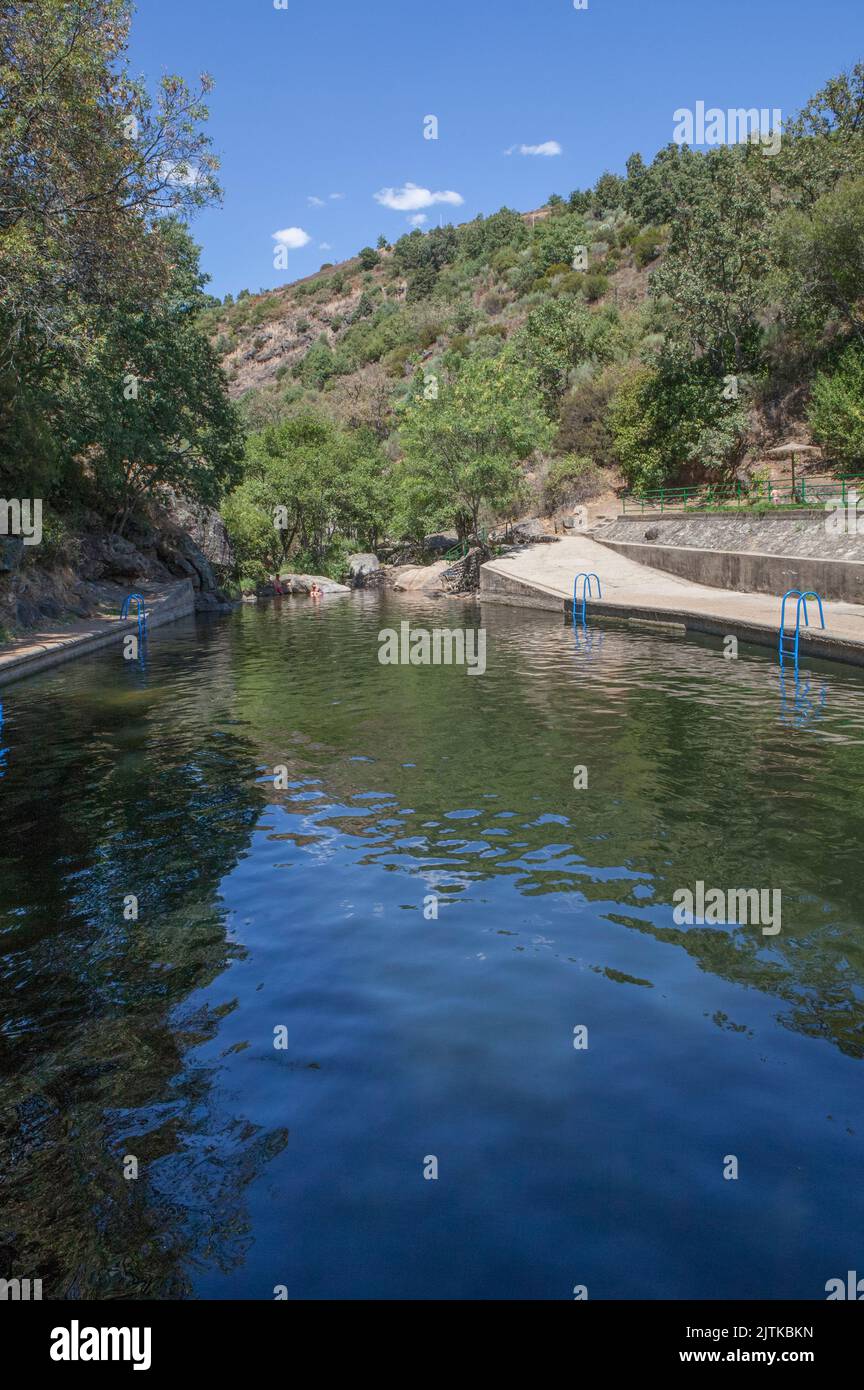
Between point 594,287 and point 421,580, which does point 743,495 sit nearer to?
point 421,580

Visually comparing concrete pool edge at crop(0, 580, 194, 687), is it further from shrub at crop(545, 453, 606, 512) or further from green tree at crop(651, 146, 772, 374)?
green tree at crop(651, 146, 772, 374)

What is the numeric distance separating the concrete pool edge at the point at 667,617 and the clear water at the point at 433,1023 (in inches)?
230

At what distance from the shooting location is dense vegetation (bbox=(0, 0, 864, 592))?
20125mm

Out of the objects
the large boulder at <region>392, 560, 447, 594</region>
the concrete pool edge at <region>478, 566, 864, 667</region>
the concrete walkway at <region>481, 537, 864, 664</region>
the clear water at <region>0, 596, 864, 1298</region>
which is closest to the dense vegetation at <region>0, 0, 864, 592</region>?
the large boulder at <region>392, 560, 447, 594</region>

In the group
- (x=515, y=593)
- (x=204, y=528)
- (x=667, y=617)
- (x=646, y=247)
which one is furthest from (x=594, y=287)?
(x=667, y=617)

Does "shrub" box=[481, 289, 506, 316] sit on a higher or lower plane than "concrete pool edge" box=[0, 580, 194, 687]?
higher

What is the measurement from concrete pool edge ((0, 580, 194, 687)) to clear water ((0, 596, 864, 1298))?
27.7 ft

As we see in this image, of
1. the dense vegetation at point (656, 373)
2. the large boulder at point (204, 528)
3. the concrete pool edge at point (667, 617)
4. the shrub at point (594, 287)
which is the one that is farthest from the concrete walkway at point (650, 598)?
the shrub at point (594, 287)

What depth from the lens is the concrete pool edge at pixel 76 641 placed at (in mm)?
20109

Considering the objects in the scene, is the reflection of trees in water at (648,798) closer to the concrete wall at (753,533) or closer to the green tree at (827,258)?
the concrete wall at (753,533)

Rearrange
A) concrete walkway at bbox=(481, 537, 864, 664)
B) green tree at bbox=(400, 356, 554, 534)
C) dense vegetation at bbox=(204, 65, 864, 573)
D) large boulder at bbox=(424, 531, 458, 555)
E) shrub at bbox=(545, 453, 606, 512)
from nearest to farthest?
concrete walkway at bbox=(481, 537, 864, 664) → dense vegetation at bbox=(204, 65, 864, 573) → green tree at bbox=(400, 356, 554, 534) → shrub at bbox=(545, 453, 606, 512) → large boulder at bbox=(424, 531, 458, 555)
